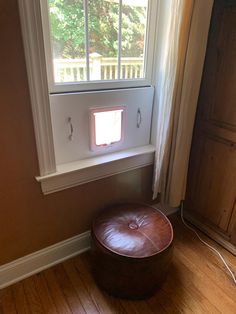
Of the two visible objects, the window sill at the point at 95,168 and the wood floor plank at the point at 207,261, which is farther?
the wood floor plank at the point at 207,261

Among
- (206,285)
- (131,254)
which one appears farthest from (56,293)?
(206,285)

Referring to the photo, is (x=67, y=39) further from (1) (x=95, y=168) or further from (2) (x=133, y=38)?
(1) (x=95, y=168)

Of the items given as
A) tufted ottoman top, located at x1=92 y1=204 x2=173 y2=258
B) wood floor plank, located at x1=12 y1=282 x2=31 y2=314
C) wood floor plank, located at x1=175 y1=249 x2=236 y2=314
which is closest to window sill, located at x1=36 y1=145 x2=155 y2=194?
tufted ottoman top, located at x1=92 y1=204 x2=173 y2=258

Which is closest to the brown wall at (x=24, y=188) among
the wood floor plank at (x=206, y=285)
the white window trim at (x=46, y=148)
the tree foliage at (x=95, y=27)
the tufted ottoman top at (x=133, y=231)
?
the white window trim at (x=46, y=148)

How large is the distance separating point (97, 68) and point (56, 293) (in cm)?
135

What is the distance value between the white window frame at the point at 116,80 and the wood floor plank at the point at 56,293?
1136 millimetres

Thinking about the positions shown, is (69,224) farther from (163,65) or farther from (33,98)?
(163,65)

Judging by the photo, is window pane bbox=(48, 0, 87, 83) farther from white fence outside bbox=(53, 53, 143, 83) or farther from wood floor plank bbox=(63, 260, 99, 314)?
wood floor plank bbox=(63, 260, 99, 314)

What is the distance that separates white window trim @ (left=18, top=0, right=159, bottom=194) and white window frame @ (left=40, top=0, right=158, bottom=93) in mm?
99

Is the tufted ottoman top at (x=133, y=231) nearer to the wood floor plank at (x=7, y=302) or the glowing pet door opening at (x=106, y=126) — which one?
the glowing pet door opening at (x=106, y=126)

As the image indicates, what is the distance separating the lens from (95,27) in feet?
4.22

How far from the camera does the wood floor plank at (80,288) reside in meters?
1.30

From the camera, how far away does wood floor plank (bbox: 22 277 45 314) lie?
4.20 ft

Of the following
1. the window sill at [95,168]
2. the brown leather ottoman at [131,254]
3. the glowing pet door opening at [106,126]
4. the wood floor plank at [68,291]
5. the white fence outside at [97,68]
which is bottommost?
the wood floor plank at [68,291]
